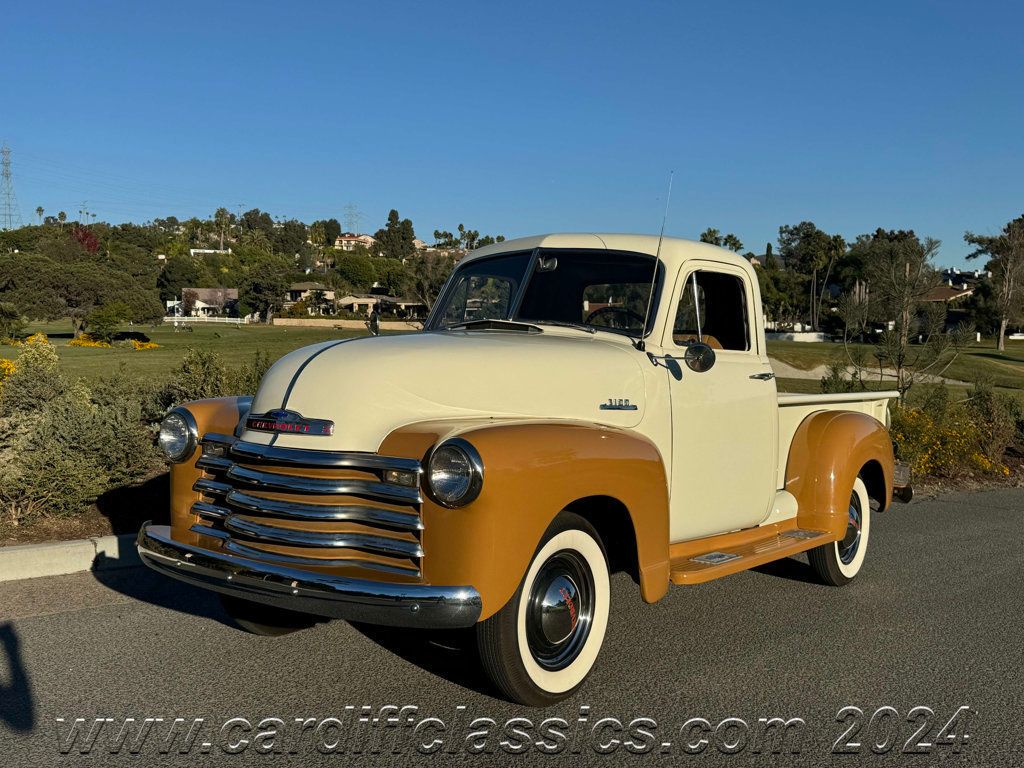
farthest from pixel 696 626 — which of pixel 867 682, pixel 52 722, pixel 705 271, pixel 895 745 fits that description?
pixel 52 722

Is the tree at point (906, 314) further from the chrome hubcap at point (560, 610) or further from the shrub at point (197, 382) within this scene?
the chrome hubcap at point (560, 610)

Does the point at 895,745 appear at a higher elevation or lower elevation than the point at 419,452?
lower

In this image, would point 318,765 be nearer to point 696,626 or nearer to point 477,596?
point 477,596

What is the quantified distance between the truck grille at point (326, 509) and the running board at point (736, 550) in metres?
1.49

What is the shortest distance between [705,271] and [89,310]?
166 ft

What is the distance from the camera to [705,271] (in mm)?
5477

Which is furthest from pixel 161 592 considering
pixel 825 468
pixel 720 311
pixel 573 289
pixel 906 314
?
pixel 906 314

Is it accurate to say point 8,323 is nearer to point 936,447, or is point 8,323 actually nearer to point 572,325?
point 936,447

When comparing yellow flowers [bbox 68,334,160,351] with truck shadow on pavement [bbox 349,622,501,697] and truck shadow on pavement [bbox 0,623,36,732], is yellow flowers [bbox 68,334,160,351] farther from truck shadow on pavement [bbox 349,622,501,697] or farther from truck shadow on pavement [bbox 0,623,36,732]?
truck shadow on pavement [bbox 349,622,501,697]

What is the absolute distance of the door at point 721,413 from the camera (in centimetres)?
497

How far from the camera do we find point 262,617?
480cm

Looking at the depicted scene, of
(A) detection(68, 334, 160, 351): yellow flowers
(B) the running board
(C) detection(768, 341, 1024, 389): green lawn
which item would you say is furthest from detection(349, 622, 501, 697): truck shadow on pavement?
(A) detection(68, 334, 160, 351): yellow flowers

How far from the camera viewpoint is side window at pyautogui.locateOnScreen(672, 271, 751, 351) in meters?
5.47

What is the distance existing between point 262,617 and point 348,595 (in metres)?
1.51
